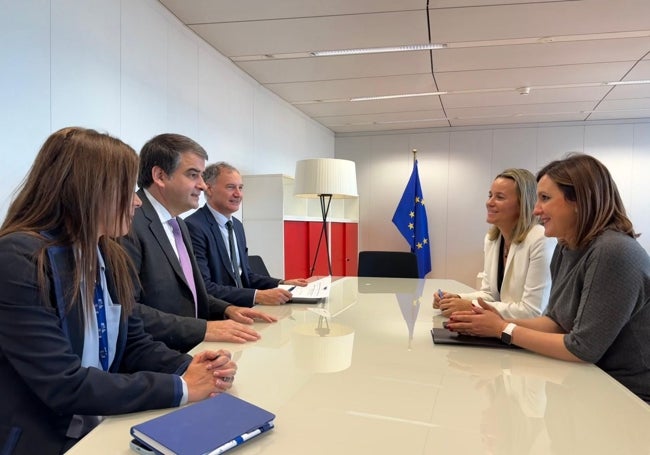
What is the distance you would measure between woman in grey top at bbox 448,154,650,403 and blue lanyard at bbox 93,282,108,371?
106 cm

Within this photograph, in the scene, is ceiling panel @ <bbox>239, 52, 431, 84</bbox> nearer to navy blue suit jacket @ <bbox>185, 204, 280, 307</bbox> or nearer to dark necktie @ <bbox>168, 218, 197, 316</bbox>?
navy blue suit jacket @ <bbox>185, 204, 280, 307</bbox>

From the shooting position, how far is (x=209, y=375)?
39.7 inches

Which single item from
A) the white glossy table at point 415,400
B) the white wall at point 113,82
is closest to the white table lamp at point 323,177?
the white wall at point 113,82

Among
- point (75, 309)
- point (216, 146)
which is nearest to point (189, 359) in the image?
point (75, 309)

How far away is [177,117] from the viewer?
2.98 meters

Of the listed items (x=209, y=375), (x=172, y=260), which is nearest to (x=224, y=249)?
(x=172, y=260)

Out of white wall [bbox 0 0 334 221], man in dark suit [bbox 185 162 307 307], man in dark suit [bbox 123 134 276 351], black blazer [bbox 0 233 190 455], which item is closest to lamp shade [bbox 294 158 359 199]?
white wall [bbox 0 0 334 221]

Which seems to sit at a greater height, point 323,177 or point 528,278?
point 323,177

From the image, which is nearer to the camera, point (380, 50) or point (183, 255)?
point (183, 255)

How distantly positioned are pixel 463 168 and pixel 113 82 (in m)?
5.23

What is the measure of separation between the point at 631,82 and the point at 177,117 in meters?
4.27

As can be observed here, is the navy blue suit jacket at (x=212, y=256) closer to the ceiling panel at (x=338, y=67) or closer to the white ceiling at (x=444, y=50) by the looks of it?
the white ceiling at (x=444, y=50)

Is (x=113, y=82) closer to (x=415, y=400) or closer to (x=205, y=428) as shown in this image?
(x=205, y=428)

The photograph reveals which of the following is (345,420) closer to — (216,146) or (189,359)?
(189,359)
